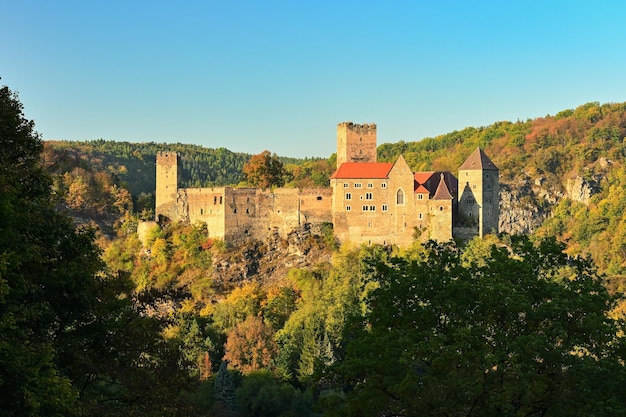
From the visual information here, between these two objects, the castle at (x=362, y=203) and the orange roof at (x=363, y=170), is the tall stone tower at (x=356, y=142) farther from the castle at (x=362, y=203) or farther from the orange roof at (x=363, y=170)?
the orange roof at (x=363, y=170)

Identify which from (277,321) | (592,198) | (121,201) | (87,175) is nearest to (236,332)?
(277,321)

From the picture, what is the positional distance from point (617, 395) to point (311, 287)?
5010cm

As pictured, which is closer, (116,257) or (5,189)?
(5,189)

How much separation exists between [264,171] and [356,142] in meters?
11.7

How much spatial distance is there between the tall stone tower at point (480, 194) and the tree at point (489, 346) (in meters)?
39.5

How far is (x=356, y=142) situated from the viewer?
71.4 m

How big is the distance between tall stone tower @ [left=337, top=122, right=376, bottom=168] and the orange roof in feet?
12.5

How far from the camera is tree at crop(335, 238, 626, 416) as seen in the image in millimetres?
18891

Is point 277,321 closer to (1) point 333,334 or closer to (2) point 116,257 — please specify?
(1) point 333,334

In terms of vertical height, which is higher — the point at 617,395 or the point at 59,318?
the point at 59,318

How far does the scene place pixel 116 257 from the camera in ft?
259

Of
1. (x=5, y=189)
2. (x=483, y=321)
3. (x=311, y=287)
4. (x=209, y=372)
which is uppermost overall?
(x=5, y=189)

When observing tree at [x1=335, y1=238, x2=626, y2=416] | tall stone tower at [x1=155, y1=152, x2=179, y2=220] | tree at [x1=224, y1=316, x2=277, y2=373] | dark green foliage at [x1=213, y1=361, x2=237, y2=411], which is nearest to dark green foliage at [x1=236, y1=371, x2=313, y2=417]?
dark green foliage at [x1=213, y1=361, x2=237, y2=411]

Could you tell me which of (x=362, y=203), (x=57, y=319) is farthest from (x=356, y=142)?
(x=57, y=319)
